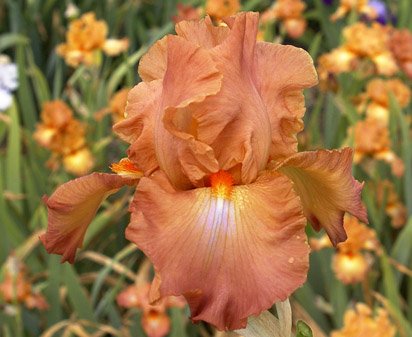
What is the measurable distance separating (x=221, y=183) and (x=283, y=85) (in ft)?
0.37

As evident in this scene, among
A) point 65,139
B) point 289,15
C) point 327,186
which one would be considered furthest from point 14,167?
point 327,186

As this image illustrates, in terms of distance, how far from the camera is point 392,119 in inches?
92.4

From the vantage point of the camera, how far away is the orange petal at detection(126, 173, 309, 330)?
0.63m

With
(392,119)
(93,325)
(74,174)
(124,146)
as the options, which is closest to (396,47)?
(392,119)

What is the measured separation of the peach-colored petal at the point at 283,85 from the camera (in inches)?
29.7

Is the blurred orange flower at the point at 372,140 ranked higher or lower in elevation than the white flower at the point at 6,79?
higher

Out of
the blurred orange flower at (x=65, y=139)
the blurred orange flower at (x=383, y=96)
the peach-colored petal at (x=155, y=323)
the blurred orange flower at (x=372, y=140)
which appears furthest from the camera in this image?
the blurred orange flower at (x=383, y=96)

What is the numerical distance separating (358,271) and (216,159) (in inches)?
43.7

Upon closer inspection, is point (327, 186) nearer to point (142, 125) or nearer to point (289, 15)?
point (142, 125)

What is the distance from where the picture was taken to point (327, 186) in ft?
2.35

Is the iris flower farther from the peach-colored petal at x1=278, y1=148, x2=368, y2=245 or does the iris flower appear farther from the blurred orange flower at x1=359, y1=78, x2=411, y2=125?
the blurred orange flower at x1=359, y1=78, x2=411, y2=125

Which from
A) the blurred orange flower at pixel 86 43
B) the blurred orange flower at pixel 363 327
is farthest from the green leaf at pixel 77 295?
the blurred orange flower at pixel 86 43

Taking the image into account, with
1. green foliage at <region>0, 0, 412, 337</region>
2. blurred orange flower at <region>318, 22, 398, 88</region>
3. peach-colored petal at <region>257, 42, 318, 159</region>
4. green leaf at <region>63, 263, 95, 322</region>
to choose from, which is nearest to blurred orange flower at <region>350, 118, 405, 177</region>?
green foliage at <region>0, 0, 412, 337</region>

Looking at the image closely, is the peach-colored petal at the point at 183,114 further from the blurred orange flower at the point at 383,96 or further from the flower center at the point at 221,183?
the blurred orange flower at the point at 383,96
